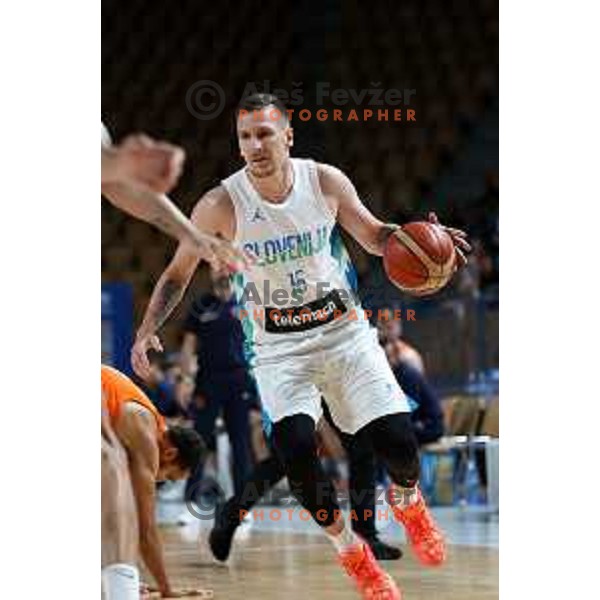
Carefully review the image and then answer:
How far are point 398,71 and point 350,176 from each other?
0.33 meters

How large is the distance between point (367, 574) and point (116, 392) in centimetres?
87

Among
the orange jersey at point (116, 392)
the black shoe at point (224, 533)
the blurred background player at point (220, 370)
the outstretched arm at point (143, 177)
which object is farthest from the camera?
the black shoe at point (224, 533)

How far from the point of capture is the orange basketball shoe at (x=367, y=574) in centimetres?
564

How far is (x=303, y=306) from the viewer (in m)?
5.67

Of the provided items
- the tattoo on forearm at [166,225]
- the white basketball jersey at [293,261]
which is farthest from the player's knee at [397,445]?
the tattoo on forearm at [166,225]

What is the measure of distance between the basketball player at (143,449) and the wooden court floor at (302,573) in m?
0.09
